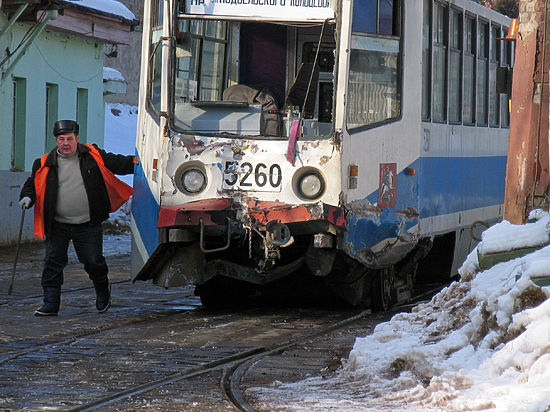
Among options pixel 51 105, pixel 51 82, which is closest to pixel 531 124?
pixel 51 82

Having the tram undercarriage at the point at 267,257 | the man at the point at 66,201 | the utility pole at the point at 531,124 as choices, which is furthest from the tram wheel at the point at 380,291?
the man at the point at 66,201

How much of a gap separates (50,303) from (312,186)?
2538mm

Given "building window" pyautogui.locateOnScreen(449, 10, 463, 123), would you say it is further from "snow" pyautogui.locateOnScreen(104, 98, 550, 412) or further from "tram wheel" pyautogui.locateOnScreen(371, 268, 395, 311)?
"snow" pyautogui.locateOnScreen(104, 98, 550, 412)

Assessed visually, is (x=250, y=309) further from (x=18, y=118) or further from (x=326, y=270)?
(x=18, y=118)

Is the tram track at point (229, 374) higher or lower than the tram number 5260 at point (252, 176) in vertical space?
lower

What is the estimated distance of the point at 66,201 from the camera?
11438mm

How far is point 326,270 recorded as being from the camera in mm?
11234

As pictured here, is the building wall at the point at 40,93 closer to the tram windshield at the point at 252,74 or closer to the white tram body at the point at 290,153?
the tram windshield at the point at 252,74

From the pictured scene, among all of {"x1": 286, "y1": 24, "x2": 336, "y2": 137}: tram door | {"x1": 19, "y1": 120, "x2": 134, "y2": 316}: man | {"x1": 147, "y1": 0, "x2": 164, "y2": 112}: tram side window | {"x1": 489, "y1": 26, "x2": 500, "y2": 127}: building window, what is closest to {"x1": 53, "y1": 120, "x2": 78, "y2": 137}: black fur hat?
{"x1": 19, "y1": 120, "x2": 134, "y2": 316}: man

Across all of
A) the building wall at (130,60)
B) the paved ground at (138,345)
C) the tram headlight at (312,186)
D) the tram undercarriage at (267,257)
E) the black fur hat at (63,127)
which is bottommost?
the paved ground at (138,345)

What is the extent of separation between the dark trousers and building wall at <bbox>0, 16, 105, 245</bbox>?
28.1 feet

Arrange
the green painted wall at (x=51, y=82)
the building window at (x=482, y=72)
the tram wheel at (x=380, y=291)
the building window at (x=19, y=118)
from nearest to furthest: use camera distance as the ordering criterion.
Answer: the tram wheel at (x=380, y=291) < the building window at (x=482, y=72) < the green painted wall at (x=51, y=82) < the building window at (x=19, y=118)

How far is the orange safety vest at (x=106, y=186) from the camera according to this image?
11.3m

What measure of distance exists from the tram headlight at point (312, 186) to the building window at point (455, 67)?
10.8 ft
